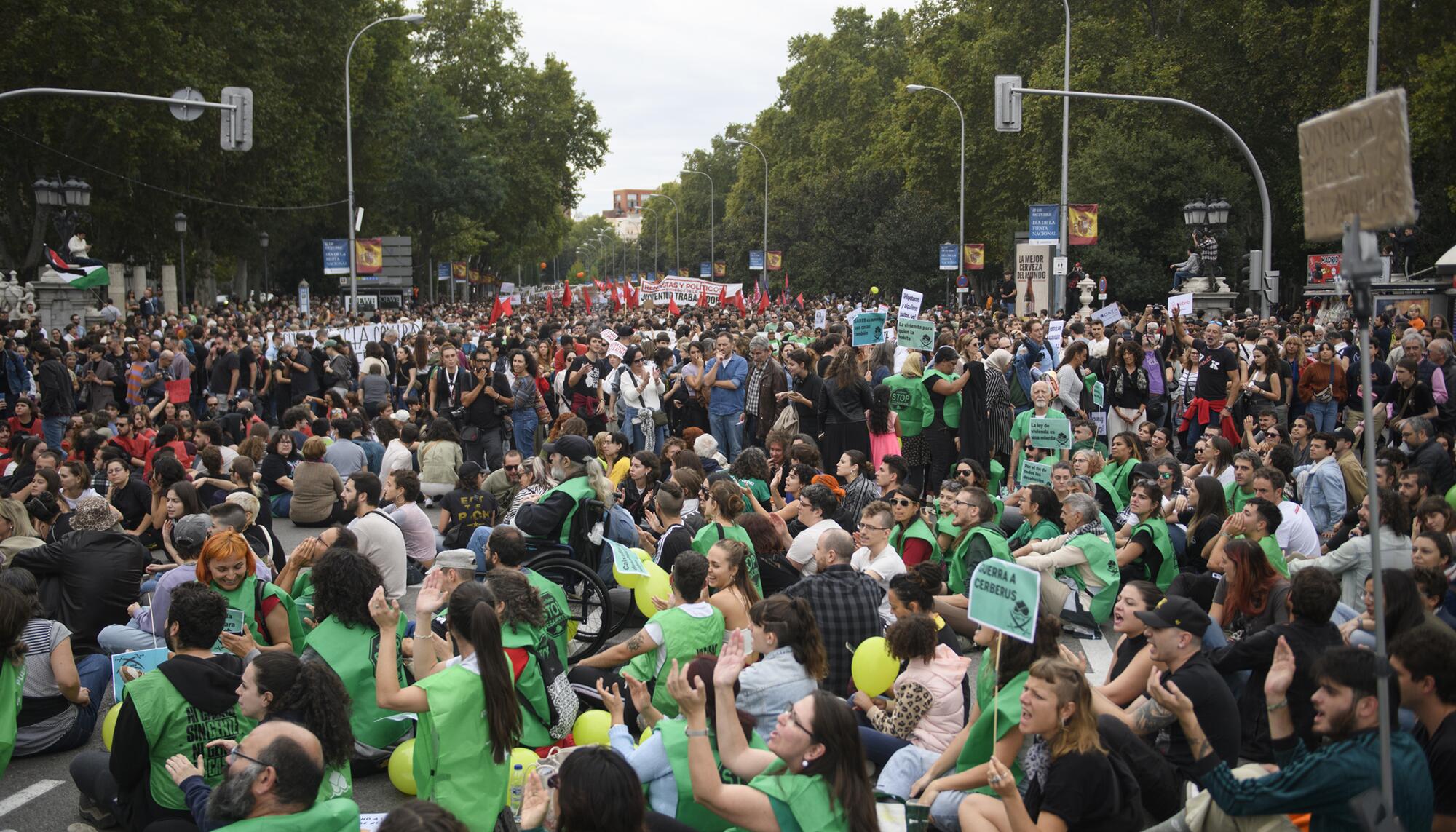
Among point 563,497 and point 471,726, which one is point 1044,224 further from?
point 471,726

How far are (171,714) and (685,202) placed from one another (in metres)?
116

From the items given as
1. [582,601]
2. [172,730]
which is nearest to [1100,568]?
[582,601]

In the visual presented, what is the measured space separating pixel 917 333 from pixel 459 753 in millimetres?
9357

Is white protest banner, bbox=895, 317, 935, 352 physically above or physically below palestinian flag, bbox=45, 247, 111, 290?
below

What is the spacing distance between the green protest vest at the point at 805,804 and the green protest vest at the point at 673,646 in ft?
5.91

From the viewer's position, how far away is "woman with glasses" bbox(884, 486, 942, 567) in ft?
29.1

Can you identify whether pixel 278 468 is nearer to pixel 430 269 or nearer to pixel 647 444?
pixel 647 444

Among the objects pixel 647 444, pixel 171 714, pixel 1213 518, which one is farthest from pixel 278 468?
pixel 1213 518

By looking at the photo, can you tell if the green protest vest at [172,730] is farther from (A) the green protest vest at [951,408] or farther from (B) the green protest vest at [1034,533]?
(A) the green protest vest at [951,408]

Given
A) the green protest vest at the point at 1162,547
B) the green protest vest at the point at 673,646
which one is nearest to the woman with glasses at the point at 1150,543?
the green protest vest at the point at 1162,547

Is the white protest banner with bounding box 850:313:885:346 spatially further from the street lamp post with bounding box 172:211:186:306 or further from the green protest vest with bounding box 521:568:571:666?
the street lamp post with bounding box 172:211:186:306

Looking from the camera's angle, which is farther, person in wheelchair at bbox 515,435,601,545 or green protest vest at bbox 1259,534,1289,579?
person in wheelchair at bbox 515,435,601,545

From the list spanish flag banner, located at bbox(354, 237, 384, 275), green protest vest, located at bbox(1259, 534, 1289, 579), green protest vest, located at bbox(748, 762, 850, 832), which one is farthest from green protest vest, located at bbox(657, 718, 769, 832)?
spanish flag banner, located at bbox(354, 237, 384, 275)

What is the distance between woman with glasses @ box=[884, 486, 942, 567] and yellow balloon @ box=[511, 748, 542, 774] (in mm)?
3573
